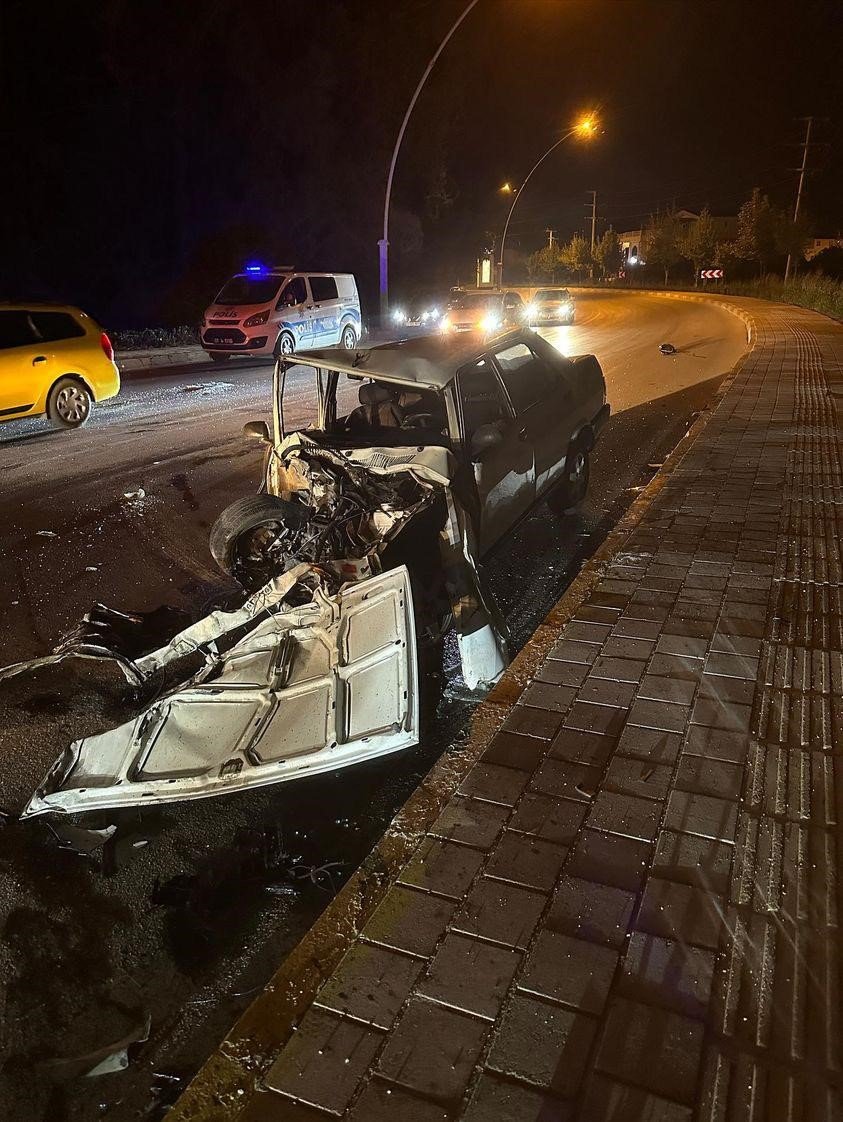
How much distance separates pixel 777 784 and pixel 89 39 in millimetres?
24801

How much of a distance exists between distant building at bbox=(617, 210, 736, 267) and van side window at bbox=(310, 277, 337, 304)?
1948 inches

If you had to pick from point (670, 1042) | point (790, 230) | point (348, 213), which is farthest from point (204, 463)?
point (790, 230)

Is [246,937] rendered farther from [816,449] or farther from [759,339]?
→ [759,339]

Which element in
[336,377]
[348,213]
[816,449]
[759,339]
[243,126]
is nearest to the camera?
[336,377]

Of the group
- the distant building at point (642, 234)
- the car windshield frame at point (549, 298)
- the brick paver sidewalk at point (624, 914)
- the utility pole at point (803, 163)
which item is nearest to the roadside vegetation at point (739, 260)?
the utility pole at point (803, 163)

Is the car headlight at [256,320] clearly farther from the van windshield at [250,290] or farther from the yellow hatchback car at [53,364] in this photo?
the yellow hatchback car at [53,364]

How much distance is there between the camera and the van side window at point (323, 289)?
18.1 metres

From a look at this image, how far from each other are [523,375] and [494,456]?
1.38 metres

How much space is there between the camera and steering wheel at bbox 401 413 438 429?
216 inches

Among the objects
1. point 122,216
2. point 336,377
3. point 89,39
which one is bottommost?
point 336,377

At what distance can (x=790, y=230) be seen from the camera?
40188mm

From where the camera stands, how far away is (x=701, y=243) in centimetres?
Answer: 5703

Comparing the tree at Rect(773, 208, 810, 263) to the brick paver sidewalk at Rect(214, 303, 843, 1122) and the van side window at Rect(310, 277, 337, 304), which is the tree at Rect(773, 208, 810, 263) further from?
the brick paver sidewalk at Rect(214, 303, 843, 1122)

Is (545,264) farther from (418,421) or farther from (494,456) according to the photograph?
(494,456)
